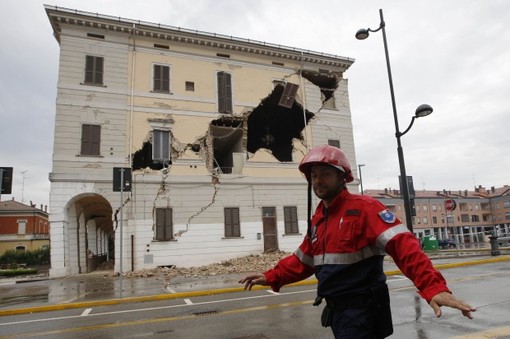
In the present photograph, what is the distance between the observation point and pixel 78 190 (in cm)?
1791

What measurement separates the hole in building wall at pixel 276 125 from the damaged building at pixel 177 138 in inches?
2.6

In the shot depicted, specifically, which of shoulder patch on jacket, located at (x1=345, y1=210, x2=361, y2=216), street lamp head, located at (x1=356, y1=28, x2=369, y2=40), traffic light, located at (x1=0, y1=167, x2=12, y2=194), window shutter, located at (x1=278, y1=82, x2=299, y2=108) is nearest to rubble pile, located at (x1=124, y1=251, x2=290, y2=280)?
traffic light, located at (x1=0, y1=167, x2=12, y2=194)

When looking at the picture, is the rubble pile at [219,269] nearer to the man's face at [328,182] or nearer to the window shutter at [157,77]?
the window shutter at [157,77]

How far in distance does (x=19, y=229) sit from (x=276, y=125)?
49247 mm

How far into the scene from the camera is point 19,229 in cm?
5488

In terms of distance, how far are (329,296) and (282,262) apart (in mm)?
706

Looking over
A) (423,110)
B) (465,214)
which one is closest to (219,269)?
(423,110)

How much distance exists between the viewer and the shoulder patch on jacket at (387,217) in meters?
2.37

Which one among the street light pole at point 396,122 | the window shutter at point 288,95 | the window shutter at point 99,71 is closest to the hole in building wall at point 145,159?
the window shutter at point 99,71

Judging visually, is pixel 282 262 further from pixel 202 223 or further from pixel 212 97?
pixel 212 97

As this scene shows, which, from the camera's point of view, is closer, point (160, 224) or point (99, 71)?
point (160, 224)

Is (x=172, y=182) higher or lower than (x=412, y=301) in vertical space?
higher

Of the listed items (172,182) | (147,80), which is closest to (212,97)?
(147,80)

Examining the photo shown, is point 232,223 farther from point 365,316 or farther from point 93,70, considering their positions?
point 365,316
